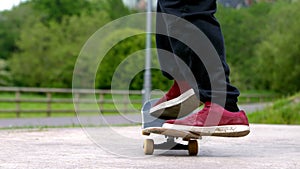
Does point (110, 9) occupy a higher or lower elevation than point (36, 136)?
higher

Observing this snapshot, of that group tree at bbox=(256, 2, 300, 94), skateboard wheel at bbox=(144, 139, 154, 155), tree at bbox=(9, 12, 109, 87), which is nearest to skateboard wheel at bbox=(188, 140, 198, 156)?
skateboard wheel at bbox=(144, 139, 154, 155)

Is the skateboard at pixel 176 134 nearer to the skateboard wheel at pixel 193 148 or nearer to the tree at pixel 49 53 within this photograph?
the skateboard wheel at pixel 193 148

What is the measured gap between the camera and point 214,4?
2.26 meters

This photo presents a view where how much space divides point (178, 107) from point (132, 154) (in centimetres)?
30

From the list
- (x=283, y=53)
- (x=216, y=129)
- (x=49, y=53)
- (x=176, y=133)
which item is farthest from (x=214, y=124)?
(x=49, y=53)

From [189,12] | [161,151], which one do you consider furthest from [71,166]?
[189,12]

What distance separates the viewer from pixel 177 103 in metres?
2.29

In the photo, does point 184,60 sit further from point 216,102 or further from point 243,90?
point 243,90

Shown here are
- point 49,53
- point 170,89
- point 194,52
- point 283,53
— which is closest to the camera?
point 194,52

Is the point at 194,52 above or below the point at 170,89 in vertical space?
above

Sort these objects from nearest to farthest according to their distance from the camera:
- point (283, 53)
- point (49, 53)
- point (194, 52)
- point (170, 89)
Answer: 1. point (194, 52)
2. point (170, 89)
3. point (283, 53)
4. point (49, 53)

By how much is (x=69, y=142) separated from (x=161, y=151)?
1.72ft

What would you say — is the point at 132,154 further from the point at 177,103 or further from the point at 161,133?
the point at 177,103

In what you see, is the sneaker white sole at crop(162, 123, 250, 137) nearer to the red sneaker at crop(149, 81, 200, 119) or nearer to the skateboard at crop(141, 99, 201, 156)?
the skateboard at crop(141, 99, 201, 156)
